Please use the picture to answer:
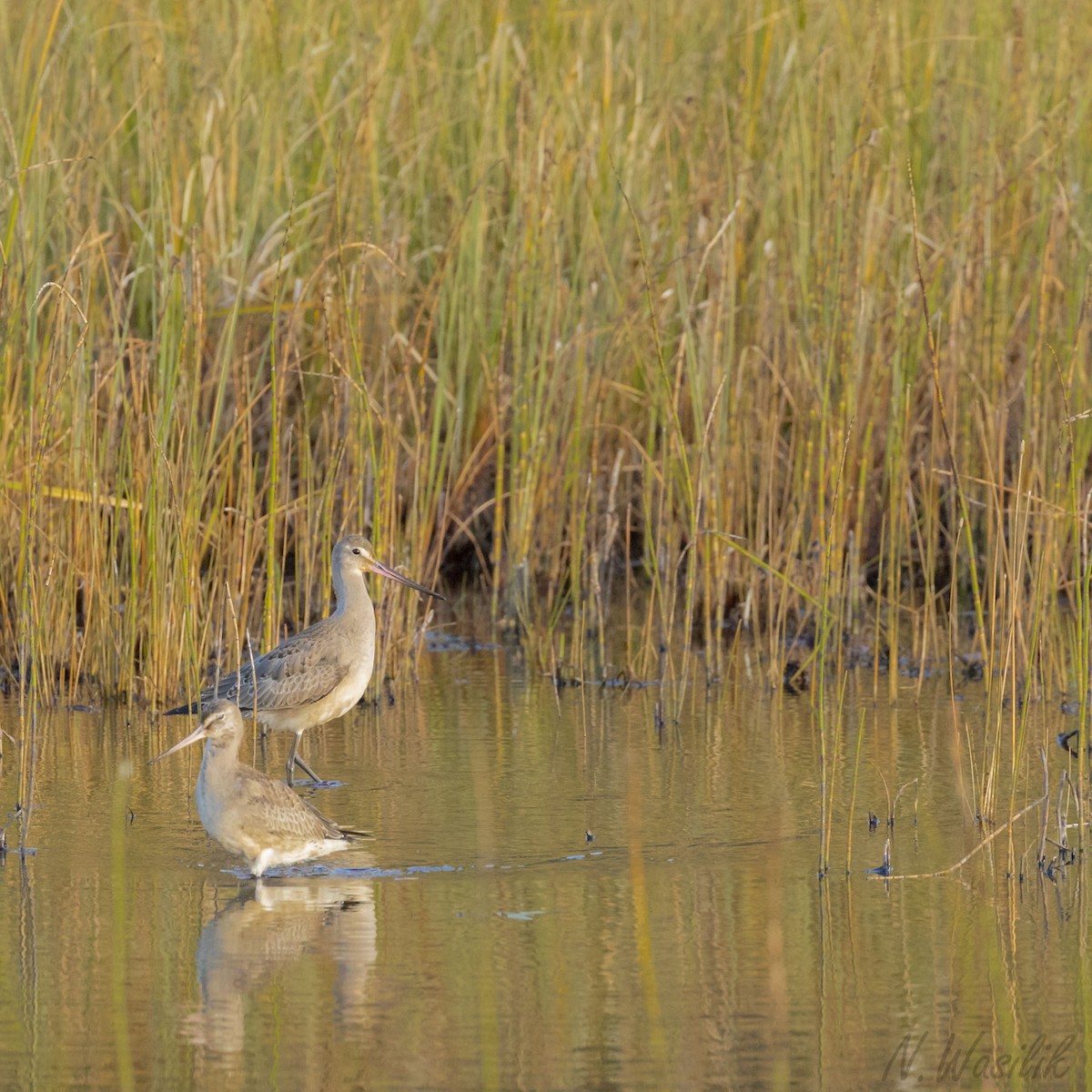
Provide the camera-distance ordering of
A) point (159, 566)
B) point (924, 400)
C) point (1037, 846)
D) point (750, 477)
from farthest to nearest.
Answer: point (924, 400)
point (750, 477)
point (159, 566)
point (1037, 846)

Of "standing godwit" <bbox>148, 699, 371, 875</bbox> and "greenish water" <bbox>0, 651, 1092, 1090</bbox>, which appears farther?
"standing godwit" <bbox>148, 699, 371, 875</bbox>

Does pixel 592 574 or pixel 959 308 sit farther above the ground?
pixel 959 308

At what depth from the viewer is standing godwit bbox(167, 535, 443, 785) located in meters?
7.08

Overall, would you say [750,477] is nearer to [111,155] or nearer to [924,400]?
[924,400]

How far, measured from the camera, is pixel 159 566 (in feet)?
23.8

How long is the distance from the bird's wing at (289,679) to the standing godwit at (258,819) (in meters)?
1.25

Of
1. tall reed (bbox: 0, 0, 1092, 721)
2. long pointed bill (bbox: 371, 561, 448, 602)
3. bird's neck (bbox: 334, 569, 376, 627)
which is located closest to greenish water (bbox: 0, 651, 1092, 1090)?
bird's neck (bbox: 334, 569, 376, 627)

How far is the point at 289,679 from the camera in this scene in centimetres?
711

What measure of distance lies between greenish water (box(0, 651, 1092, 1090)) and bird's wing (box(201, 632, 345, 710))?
0.82 feet

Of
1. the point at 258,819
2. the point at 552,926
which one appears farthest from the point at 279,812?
the point at 552,926

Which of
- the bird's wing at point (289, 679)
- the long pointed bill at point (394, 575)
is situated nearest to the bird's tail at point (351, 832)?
the bird's wing at point (289, 679)

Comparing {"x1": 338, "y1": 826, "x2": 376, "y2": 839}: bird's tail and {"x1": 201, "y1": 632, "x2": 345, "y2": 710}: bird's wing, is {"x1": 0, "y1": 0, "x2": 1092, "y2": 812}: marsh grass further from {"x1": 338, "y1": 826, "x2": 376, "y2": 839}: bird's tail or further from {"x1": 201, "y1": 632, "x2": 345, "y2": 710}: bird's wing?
{"x1": 338, "y1": 826, "x2": 376, "y2": 839}: bird's tail

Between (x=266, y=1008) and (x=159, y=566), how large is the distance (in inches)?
120

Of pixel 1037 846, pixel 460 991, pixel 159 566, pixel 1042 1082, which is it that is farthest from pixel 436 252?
pixel 1042 1082
